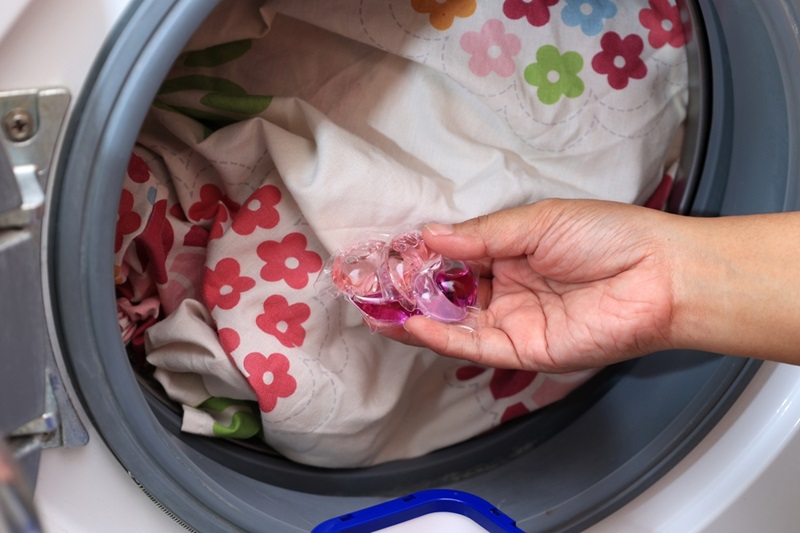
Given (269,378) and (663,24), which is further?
(663,24)

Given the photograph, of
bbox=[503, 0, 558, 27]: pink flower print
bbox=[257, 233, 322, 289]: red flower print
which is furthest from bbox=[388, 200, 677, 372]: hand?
bbox=[503, 0, 558, 27]: pink flower print

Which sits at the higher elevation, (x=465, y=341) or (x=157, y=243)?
(x=465, y=341)

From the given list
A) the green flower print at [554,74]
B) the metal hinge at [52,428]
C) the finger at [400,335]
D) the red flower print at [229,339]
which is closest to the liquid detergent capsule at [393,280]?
the finger at [400,335]

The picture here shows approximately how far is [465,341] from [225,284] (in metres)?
0.26

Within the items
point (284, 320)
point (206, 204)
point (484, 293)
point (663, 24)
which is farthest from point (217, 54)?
point (663, 24)

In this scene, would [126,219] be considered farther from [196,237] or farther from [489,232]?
[489,232]

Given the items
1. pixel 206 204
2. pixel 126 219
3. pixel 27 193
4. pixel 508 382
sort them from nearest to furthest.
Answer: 1. pixel 27 193
2. pixel 126 219
3. pixel 206 204
4. pixel 508 382

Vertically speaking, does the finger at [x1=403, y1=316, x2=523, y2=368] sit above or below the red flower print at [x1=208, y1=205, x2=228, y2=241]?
above

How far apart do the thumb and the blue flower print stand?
0.23m

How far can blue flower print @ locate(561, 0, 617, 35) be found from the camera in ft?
3.01

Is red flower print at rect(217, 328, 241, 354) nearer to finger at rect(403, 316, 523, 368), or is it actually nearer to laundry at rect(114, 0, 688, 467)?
laundry at rect(114, 0, 688, 467)

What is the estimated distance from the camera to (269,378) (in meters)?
0.83

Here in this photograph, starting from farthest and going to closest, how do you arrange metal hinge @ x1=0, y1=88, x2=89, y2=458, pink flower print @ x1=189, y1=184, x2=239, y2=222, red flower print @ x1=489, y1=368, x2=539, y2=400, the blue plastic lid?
red flower print @ x1=489, y1=368, x2=539, y2=400 → pink flower print @ x1=189, y1=184, x2=239, y2=222 → the blue plastic lid → metal hinge @ x1=0, y1=88, x2=89, y2=458

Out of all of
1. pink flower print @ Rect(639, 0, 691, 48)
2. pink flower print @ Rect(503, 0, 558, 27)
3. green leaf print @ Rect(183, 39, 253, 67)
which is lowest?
green leaf print @ Rect(183, 39, 253, 67)
